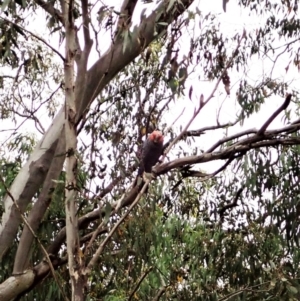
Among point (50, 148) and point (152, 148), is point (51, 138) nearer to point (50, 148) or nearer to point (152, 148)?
point (50, 148)

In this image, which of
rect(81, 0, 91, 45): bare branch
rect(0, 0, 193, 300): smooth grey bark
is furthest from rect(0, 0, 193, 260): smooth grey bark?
rect(81, 0, 91, 45): bare branch

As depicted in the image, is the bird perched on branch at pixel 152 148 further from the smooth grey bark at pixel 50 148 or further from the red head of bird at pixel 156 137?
the smooth grey bark at pixel 50 148

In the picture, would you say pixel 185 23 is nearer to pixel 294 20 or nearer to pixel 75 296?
pixel 75 296

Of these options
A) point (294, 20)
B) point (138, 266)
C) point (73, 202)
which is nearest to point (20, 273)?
point (73, 202)

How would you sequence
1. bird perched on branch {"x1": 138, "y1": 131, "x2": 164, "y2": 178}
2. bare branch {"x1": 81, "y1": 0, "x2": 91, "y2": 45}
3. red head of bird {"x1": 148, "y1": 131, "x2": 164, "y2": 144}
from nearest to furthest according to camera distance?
bare branch {"x1": 81, "y1": 0, "x2": 91, "y2": 45} < bird perched on branch {"x1": 138, "y1": 131, "x2": 164, "y2": 178} < red head of bird {"x1": 148, "y1": 131, "x2": 164, "y2": 144}

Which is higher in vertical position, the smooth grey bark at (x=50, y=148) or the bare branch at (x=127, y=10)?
the bare branch at (x=127, y=10)

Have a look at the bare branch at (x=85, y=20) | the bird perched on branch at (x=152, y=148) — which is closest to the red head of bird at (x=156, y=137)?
the bird perched on branch at (x=152, y=148)

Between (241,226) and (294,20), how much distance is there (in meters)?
1.27

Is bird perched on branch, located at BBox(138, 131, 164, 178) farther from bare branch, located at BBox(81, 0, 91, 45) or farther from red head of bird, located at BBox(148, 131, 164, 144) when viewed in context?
bare branch, located at BBox(81, 0, 91, 45)

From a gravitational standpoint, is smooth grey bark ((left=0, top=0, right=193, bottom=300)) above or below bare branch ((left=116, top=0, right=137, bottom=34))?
below

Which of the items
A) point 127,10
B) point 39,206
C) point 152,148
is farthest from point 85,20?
point 152,148

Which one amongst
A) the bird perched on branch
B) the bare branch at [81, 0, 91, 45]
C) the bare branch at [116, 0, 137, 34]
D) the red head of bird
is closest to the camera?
the bare branch at [81, 0, 91, 45]

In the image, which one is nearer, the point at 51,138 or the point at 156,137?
the point at 51,138

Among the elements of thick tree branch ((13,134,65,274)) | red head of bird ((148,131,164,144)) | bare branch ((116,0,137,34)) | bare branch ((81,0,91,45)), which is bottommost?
thick tree branch ((13,134,65,274))
